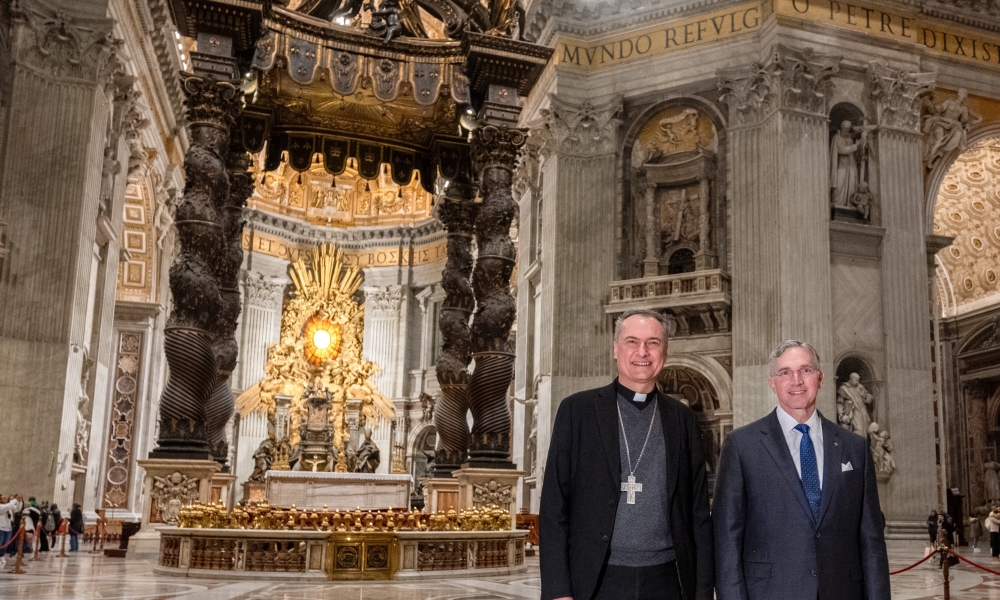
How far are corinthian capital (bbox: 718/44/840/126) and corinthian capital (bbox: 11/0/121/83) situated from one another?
9.74 meters

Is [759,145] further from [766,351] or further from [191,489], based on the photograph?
[191,489]

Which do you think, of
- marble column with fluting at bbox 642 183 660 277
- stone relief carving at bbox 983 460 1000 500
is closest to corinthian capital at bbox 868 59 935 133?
marble column with fluting at bbox 642 183 660 277

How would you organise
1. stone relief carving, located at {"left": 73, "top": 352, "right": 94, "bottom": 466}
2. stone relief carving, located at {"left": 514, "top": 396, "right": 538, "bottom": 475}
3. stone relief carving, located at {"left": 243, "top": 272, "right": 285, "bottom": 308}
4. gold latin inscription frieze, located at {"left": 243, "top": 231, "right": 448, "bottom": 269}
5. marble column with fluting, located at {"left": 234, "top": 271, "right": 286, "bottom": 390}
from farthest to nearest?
gold latin inscription frieze, located at {"left": 243, "top": 231, "right": 448, "bottom": 269}, stone relief carving, located at {"left": 243, "top": 272, "right": 285, "bottom": 308}, marble column with fluting, located at {"left": 234, "top": 271, "right": 286, "bottom": 390}, stone relief carving, located at {"left": 514, "top": 396, "right": 538, "bottom": 475}, stone relief carving, located at {"left": 73, "top": 352, "right": 94, "bottom": 466}

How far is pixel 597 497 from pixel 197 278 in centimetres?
576

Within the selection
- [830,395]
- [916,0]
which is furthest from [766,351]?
[916,0]

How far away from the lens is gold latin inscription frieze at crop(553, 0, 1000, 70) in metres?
16.2

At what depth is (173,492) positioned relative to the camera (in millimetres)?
8031

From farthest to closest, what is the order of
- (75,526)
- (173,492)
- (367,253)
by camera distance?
(367,253) → (75,526) → (173,492)

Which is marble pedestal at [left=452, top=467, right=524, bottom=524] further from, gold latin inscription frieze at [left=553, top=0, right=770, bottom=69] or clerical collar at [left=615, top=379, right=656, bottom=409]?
gold latin inscription frieze at [left=553, top=0, right=770, bottom=69]

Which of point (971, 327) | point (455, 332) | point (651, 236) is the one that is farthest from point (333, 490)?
point (971, 327)

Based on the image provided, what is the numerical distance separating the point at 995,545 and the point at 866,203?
5.66m

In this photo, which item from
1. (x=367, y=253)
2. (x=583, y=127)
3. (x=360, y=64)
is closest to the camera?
(x=360, y=64)

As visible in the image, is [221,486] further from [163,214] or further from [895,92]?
[895,92]

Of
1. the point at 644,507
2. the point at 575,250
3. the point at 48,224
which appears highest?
the point at 575,250
